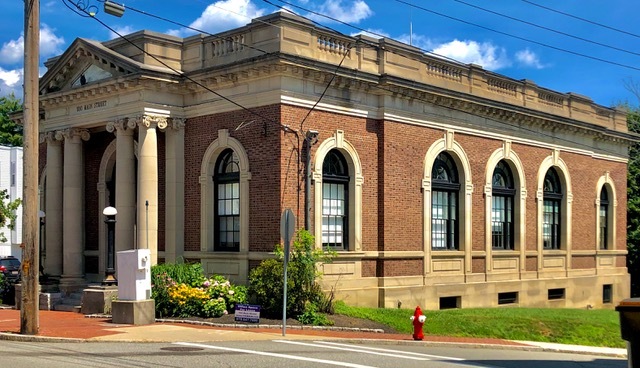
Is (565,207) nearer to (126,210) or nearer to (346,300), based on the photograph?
(346,300)

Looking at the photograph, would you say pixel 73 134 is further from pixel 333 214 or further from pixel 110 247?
pixel 333 214

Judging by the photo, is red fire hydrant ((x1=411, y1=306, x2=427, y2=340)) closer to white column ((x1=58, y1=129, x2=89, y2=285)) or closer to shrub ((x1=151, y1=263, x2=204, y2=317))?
shrub ((x1=151, y1=263, x2=204, y2=317))

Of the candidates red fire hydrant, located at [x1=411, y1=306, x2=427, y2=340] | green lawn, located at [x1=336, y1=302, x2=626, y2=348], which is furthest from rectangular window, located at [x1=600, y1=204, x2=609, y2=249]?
red fire hydrant, located at [x1=411, y1=306, x2=427, y2=340]

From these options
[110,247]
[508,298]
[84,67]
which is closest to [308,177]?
[110,247]

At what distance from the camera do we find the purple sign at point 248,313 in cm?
2072

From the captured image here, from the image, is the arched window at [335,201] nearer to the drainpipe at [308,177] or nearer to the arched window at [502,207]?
the drainpipe at [308,177]

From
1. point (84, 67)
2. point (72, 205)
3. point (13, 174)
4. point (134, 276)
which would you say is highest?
point (84, 67)

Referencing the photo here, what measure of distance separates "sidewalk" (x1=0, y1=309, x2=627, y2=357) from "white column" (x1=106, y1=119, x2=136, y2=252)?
3499 millimetres

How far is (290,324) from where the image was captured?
68.8 ft

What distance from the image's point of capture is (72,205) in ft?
88.6

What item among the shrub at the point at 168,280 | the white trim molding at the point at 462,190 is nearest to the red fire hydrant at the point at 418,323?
the shrub at the point at 168,280

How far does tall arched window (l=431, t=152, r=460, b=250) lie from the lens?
27938mm

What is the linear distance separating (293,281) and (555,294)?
51.3ft

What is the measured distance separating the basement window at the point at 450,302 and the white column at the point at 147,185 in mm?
9769
